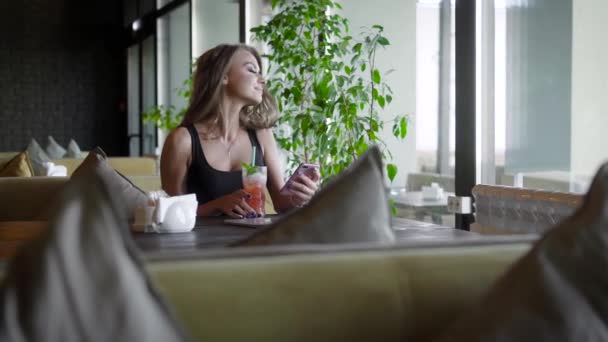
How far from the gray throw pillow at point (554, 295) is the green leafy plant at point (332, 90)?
3.16m

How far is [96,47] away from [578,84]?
9.79m

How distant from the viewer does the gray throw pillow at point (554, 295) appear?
2.50ft

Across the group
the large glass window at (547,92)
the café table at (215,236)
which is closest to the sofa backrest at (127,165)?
the large glass window at (547,92)

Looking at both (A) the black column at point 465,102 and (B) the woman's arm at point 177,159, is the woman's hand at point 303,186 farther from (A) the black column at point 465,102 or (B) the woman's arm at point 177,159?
(A) the black column at point 465,102

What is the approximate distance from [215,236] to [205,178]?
3.39 feet

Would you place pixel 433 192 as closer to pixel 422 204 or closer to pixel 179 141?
pixel 422 204

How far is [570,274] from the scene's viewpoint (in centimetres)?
79

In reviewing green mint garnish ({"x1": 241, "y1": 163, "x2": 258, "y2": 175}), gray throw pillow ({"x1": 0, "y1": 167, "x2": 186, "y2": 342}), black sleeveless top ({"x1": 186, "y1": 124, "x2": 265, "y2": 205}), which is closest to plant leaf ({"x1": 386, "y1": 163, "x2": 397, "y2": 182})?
black sleeveless top ({"x1": 186, "y1": 124, "x2": 265, "y2": 205})

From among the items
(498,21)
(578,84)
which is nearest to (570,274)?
(578,84)

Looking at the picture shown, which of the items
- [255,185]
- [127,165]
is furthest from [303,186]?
[127,165]

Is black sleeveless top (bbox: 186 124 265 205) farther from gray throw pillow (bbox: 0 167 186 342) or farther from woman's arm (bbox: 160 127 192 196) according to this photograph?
gray throw pillow (bbox: 0 167 186 342)

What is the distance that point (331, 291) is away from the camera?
2.76 feet

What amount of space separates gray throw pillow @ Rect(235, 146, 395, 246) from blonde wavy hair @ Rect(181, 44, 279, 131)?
7.38 feet

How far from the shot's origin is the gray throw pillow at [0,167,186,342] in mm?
668
